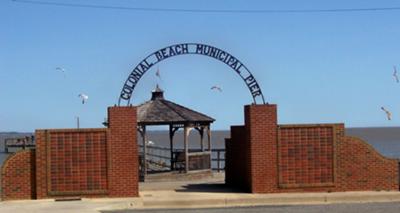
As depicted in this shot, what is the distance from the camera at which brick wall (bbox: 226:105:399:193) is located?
2231cm

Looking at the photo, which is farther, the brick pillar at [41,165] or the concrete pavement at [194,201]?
the brick pillar at [41,165]

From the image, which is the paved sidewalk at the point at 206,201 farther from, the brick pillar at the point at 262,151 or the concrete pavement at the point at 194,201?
the brick pillar at the point at 262,151

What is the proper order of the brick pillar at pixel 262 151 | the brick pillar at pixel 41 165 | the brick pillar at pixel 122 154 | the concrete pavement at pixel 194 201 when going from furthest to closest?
1. the brick pillar at pixel 262 151
2. the brick pillar at pixel 122 154
3. the brick pillar at pixel 41 165
4. the concrete pavement at pixel 194 201

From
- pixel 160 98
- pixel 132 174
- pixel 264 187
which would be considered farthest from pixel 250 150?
pixel 160 98

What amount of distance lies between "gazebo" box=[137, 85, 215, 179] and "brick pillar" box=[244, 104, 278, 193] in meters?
7.16

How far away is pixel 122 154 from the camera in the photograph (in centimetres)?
2186

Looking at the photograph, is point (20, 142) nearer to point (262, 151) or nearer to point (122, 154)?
point (122, 154)

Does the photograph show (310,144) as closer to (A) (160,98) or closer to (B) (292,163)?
(B) (292,163)

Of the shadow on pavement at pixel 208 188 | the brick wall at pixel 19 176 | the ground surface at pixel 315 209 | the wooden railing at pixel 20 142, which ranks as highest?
the wooden railing at pixel 20 142

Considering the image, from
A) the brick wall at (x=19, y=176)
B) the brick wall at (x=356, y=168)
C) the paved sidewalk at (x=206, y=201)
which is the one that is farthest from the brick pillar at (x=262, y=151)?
the brick wall at (x=19, y=176)

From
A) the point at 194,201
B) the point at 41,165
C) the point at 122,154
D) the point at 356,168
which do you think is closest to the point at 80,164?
the point at 41,165

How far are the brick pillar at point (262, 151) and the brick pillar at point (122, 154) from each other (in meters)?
3.48

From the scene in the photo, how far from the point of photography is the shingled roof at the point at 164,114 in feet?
94.7

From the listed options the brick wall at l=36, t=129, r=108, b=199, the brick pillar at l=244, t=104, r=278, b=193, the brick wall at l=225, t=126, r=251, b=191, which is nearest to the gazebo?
the brick wall at l=225, t=126, r=251, b=191
